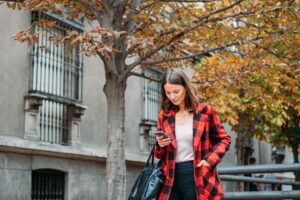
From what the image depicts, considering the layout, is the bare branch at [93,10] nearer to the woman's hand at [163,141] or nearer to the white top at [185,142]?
the white top at [185,142]

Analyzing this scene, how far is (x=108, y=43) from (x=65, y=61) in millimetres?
5626

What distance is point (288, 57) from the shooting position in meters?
10.3

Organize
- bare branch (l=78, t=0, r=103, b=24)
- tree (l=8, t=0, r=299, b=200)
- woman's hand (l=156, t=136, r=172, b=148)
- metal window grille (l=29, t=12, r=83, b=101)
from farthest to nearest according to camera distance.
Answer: metal window grille (l=29, t=12, r=83, b=101)
bare branch (l=78, t=0, r=103, b=24)
tree (l=8, t=0, r=299, b=200)
woman's hand (l=156, t=136, r=172, b=148)

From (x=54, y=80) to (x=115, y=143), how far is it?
4.98m

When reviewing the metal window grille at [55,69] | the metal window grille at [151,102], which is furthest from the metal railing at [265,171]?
the metal window grille at [151,102]

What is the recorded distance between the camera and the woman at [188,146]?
421 cm

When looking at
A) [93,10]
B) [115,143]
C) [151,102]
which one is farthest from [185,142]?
[151,102]

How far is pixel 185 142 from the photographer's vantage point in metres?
4.32

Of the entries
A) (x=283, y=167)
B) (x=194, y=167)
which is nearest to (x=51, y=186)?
(x=283, y=167)

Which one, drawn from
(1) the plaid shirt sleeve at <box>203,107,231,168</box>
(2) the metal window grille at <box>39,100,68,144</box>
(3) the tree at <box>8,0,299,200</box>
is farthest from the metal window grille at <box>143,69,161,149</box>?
(1) the plaid shirt sleeve at <box>203,107,231,168</box>

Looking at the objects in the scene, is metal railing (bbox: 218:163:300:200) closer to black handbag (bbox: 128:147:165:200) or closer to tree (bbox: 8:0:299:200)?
black handbag (bbox: 128:147:165:200)

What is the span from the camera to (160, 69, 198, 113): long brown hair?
4324 millimetres

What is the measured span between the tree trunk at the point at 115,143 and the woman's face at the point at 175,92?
4729 millimetres

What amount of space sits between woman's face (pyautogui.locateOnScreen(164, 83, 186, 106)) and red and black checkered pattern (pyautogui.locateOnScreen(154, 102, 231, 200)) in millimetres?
154
